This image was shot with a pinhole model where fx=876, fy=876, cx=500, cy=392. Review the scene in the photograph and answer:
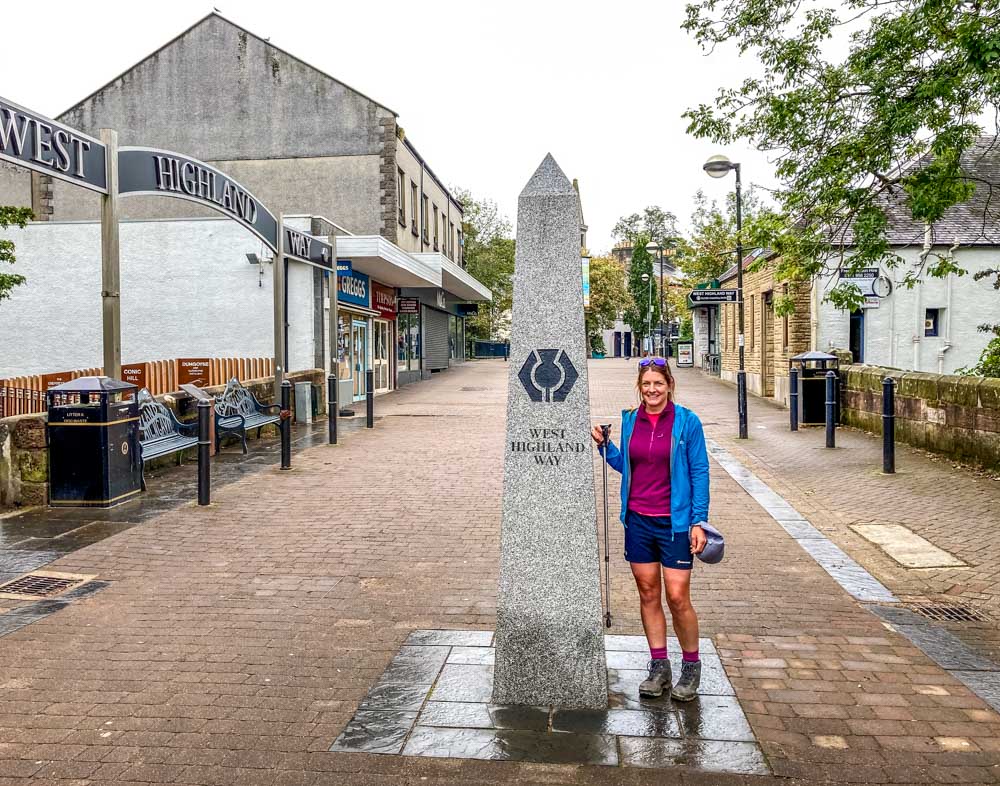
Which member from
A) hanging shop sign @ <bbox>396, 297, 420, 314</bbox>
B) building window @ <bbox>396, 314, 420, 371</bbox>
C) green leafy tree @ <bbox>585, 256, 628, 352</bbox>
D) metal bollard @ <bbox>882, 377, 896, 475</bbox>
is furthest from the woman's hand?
green leafy tree @ <bbox>585, 256, 628, 352</bbox>

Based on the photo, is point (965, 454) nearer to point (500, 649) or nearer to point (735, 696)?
point (735, 696)

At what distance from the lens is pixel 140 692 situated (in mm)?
4312

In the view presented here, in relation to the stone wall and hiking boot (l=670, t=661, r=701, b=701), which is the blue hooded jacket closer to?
hiking boot (l=670, t=661, r=701, b=701)

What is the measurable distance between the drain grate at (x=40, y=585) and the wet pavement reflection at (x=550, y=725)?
2.90m

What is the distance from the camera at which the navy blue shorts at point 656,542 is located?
408 centimetres

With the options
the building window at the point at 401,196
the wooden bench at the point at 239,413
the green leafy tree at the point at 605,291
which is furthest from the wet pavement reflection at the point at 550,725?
the green leafy tree at the point at 605,291

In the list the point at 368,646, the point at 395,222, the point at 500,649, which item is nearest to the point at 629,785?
the point at 500,649

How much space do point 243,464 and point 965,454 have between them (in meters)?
9.63

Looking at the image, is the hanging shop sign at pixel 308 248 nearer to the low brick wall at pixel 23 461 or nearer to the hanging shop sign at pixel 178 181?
the hanging shop sign at pixel 178 181

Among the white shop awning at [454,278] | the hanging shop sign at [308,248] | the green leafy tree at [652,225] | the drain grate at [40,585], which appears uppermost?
the green leafy tree at [652,225]

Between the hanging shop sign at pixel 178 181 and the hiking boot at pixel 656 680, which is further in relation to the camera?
the hanging shop sign at pixel 178 181

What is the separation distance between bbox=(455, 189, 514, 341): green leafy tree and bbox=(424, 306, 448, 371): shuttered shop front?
65.1 ft

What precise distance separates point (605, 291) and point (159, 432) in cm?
6406

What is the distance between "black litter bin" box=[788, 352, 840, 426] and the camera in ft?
54.2
